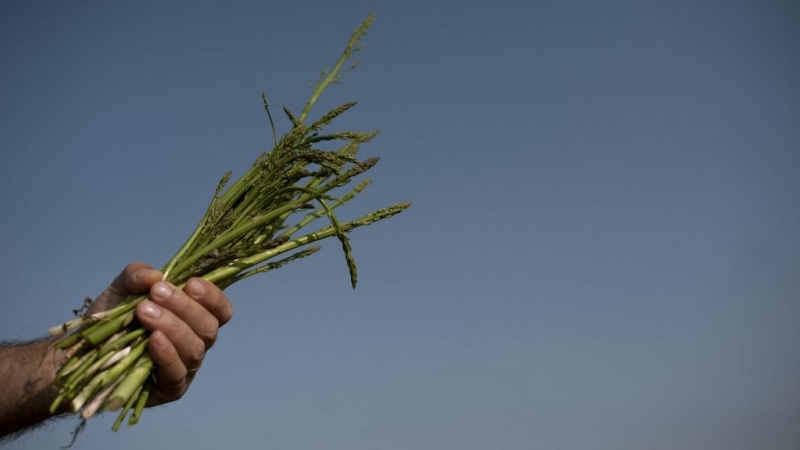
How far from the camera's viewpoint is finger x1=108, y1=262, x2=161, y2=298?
2430 millimetres

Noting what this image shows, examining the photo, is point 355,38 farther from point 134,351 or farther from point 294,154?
point 134,351

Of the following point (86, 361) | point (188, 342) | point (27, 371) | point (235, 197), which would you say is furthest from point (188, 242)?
point (27, 371)

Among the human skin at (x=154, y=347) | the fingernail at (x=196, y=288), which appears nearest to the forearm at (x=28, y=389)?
the human skin at (x=154, y=347)

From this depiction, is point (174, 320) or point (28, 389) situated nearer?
point (174, 320)

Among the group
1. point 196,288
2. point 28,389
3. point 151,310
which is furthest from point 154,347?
point 28,389

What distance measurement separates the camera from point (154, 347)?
92.1 inches

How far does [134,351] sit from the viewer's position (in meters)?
2.36

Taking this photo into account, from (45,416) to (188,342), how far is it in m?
0.74

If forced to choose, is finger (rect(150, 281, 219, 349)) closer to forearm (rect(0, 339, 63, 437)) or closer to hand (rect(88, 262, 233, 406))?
hand (rect(88, 262, 233, 406))

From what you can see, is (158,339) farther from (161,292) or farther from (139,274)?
(139,274)

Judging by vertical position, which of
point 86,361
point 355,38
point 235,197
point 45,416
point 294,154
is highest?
point 355,38

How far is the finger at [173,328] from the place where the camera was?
2344 millimetres

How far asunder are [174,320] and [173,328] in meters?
0.03

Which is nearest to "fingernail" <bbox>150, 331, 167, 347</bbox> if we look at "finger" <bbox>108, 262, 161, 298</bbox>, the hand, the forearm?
the hand
